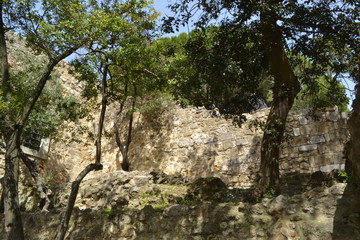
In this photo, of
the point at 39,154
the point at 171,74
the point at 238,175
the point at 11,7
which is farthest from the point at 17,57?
the point at 238,175

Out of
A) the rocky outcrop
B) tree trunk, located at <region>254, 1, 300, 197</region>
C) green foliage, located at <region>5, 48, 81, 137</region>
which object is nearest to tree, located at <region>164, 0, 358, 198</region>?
tree trunk, located at <region>254, 1, 300, 197</region>

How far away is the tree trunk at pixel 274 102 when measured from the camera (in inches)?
227

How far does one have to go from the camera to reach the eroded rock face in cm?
435

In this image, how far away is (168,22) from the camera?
7008 mm

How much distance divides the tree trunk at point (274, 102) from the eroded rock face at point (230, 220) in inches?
21.3

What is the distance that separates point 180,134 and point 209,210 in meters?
7.45

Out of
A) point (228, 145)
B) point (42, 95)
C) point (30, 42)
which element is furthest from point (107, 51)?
point (228, 145)

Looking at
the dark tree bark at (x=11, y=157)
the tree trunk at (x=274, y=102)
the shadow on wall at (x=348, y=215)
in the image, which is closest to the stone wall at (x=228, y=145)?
the tree trunk at (x=274, y=102)

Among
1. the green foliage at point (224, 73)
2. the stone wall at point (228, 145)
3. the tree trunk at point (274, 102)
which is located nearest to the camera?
the tree trunk at point (274, 102)

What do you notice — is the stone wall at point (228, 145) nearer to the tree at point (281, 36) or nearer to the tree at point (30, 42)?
the tree at point (281, 36)

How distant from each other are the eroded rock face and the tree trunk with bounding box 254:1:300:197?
542mm

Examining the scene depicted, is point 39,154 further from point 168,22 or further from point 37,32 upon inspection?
point 168,22

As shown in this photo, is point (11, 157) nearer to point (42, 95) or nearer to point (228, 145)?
point (42, 95)

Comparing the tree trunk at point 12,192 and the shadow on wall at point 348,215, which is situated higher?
the tree trunk at point 12,192
